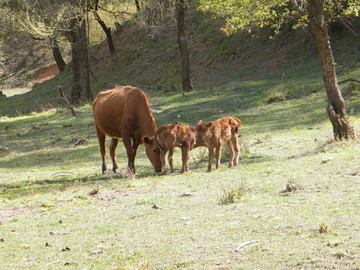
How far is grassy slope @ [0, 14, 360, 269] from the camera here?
712 centimetres

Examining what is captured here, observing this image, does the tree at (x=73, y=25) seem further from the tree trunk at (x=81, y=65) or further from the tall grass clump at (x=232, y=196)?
the tall grass clump at (x=232, y=196)

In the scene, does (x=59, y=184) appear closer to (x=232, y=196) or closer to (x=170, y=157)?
(x=170, y=157)

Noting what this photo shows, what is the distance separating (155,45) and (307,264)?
48.6m

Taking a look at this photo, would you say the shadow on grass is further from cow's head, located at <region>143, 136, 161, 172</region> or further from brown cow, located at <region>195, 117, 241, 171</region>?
brown cow, located at <region>195, 117, 241, 171</region>

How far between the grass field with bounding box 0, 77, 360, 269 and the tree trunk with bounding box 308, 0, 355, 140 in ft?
1.53

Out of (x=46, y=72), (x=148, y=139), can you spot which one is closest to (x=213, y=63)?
(x=46, y=72)

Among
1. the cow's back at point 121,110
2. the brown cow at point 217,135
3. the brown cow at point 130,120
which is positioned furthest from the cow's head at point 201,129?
the cow's back at point 121,110

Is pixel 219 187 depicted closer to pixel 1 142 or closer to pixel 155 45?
pixel 1 142

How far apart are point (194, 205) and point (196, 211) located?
0.51m

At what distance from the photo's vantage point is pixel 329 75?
579 inches

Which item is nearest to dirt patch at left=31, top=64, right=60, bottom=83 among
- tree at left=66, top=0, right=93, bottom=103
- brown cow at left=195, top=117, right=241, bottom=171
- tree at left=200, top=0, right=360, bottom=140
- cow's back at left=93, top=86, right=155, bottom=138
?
tree at left=66, top=0, right=93, bottom=103

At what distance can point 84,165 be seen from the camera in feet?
58.3

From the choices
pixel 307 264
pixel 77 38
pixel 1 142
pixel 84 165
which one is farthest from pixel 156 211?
pixel 77 38

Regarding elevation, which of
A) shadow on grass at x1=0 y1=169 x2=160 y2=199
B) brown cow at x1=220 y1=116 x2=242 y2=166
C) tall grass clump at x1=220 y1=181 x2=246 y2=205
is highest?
brown cow at x1=220 y1=116 x2=242 y2=166
